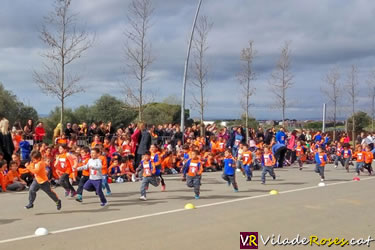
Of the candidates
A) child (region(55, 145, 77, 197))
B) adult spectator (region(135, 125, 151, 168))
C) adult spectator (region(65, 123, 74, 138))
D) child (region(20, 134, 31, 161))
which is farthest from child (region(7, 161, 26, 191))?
adult spectator (region(135, 125, 151, 168))

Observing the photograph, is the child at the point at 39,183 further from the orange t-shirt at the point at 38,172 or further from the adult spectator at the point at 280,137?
the adult spectator at the point at 280,137

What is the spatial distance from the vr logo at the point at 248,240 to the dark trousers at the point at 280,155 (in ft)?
46.0

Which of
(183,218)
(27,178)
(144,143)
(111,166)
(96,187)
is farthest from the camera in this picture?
(144,143)

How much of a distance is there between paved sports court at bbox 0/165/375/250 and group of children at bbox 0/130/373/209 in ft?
1.62

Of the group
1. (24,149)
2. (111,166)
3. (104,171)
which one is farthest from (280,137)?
(24,149)

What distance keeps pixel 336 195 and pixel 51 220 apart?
7781mm

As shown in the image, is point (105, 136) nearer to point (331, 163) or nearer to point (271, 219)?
point (271, 219)

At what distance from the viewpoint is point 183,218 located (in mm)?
8555

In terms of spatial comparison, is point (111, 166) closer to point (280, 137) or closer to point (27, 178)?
point (27, 178)

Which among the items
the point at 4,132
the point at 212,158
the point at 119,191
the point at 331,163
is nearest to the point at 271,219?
the point at 119,191

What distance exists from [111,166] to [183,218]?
690cm

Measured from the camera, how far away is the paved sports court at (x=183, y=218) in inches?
267

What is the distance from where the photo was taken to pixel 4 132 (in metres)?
13.3

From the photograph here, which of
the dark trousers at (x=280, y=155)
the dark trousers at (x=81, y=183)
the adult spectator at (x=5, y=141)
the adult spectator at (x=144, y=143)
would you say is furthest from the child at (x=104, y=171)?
the dark trousers at (x=280, y=155)
